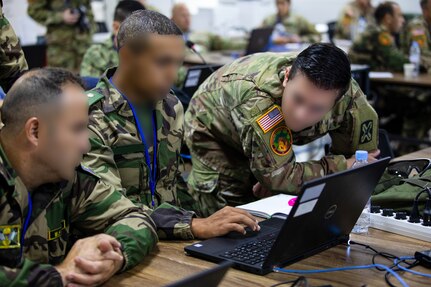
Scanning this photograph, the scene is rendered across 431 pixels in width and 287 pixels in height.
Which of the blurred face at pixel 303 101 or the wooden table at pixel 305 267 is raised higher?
the blurred face at pixel 303 101

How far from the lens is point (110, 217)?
1835 mm

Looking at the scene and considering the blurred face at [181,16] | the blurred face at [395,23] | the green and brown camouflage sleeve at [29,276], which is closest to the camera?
the green and brown camouflage sleeve at [29,276]

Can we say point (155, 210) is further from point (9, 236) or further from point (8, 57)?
point (8, 57)

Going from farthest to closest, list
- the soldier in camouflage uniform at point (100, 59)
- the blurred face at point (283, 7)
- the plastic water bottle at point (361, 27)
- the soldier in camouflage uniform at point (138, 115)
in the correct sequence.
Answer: the blurred face at point (283, 7), the plastic water bottle at point (361, 27), the soldier in camouflage uniform at point (100, 59), the soldier in camouflage uniform at point (138, 115)

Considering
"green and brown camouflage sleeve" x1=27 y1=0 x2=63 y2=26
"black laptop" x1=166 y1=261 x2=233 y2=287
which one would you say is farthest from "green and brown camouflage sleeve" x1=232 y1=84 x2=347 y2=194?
"green and brown camouflage sleeve" x1=27 y1=0 x2=63 y2=26

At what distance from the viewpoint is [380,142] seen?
10.0ft

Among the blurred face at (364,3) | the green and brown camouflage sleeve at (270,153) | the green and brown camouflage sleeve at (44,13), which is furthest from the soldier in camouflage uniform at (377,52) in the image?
the green and brown camouflage sleeve at (270,153)

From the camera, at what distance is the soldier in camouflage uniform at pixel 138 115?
2053mm

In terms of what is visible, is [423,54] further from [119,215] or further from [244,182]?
[119,215]

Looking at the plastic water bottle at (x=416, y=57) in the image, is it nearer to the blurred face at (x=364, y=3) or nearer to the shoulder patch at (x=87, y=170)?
the blurred face at (x=364, y=3)

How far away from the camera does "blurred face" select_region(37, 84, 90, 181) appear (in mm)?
1578

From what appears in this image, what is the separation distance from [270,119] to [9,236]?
114cm

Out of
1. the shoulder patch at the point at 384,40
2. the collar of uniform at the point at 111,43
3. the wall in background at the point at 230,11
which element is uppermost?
the collar of uniform at the point at 111,43

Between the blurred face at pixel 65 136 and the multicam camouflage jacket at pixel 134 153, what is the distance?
364 mm
